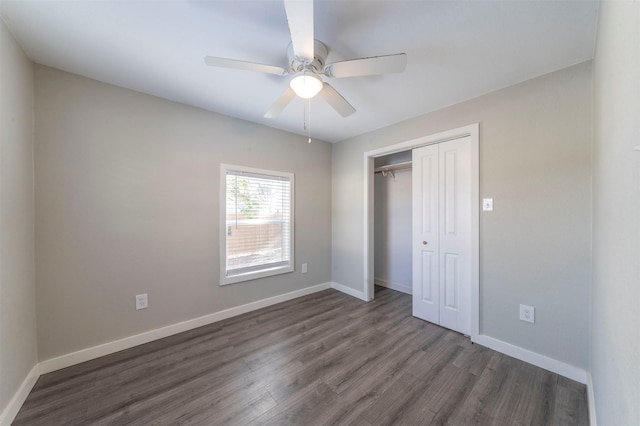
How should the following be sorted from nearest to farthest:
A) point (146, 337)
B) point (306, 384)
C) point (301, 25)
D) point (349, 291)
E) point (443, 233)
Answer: point (301, 25) < point (306, 384) < point (146, 337) < point (443, 233) < point (349, 291)

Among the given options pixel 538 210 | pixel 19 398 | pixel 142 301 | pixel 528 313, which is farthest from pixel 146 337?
pixel 538 210

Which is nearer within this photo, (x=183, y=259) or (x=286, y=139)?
(x=183, y=259)

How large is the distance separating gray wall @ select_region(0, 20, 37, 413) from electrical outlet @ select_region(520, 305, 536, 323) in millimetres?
3650

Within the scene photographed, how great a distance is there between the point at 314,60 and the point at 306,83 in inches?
5.6

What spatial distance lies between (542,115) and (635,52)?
173 centimetres

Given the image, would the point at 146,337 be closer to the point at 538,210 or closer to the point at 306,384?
the point at 306,384

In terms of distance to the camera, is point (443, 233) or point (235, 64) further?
point (443, 233)

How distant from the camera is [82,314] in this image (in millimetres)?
1960

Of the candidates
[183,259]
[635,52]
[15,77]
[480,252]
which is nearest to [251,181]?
[183,259]

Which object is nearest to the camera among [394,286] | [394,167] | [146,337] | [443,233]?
[146,337]

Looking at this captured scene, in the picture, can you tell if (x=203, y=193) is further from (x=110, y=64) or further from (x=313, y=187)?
(x=313, y=187)

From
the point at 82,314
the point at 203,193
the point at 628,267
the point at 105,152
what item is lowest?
the point at 82,314

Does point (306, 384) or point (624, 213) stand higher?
point (624, 213)

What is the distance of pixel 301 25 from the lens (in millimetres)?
1142
